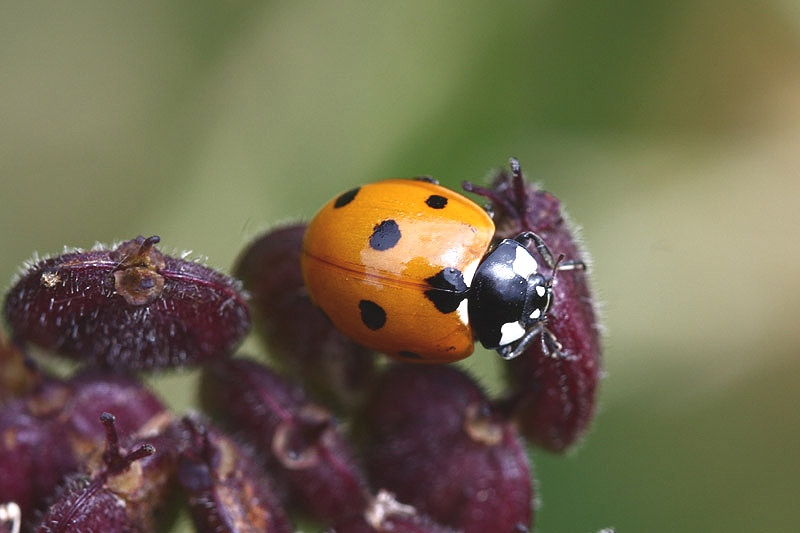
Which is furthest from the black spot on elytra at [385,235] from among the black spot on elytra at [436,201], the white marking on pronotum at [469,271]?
the white marking on pronotum at [469,271]

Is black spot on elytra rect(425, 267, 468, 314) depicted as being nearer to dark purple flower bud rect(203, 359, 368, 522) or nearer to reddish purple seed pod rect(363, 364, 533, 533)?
reddish purple seed pod rect(363, 364, 533, 533)

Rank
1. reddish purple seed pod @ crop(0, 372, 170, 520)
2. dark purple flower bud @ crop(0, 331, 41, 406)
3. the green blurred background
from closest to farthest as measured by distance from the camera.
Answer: reddish purple seed pod @ crop(0, 372, 170, 520)
dark purple flower bud @ crop(0, 331, 41, 406)
the green blurred background

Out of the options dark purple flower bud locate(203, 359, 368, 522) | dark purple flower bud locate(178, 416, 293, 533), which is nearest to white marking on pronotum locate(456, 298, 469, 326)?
dark purple flower bud locate(203, 359, 368, 522)

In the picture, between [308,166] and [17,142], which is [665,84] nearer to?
[308,166]

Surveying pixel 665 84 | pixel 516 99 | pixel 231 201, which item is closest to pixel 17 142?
pixel 231 201

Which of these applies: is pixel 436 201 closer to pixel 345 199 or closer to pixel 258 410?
pixel 345 199
